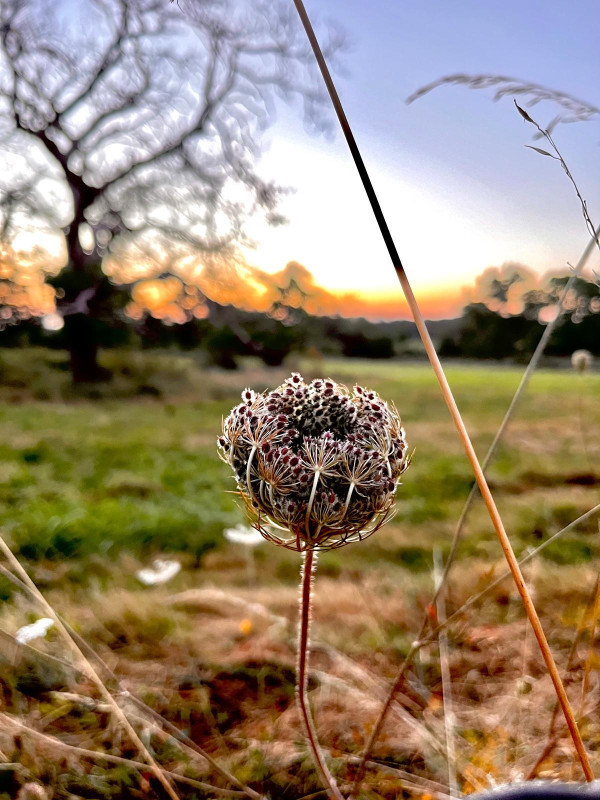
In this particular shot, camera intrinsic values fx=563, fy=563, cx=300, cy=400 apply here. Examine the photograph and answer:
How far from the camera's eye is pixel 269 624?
1587mm

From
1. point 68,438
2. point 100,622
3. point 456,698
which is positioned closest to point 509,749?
point 456,698

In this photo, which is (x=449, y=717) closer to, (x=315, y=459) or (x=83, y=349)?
(x=315, y=459)

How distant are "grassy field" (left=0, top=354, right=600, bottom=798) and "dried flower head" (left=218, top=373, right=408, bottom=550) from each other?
0.25ft

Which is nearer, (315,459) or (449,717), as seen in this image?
(315,459)

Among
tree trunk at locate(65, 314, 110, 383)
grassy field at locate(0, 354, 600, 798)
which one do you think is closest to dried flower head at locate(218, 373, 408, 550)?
grassy field at locate(0, 354, 600, 798)

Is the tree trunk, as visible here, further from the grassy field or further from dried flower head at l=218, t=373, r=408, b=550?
dried flower head at l=218, t=373, r=408, b=550

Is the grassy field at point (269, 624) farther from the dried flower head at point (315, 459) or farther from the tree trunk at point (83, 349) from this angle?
the tree trunk at point (83, 349)

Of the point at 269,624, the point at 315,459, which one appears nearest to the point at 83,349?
the point at 269,624

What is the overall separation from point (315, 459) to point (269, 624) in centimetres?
118

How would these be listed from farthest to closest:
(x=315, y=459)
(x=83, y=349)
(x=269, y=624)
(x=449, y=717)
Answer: (x=83, y=349)
(x=269, y=624)
(x=449, y=717)
(x=315, y=459)

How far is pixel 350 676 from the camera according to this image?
1.34 meters

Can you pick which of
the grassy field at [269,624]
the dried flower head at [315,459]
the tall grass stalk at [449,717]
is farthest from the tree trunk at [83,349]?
the dried flower head at [315,459]

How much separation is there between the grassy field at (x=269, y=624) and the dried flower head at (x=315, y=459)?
8 cm

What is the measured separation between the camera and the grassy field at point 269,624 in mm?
1019
